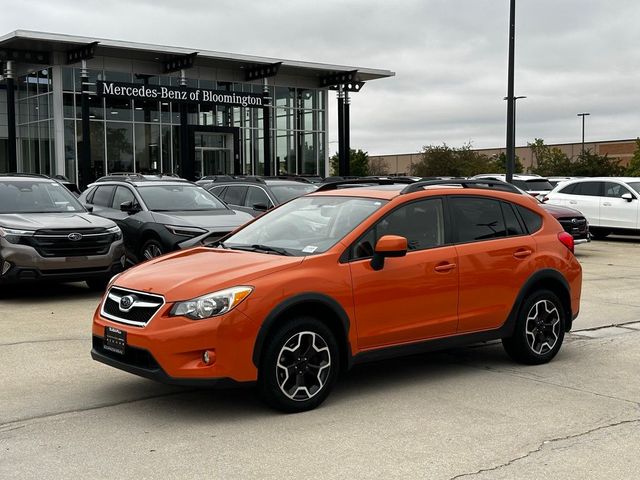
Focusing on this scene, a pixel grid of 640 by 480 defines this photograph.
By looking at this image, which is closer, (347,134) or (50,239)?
(50,239)

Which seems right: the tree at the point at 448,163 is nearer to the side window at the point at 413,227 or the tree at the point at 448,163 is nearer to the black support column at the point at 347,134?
the black support column at the point at 347,134

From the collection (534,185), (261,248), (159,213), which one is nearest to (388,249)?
(261,248)

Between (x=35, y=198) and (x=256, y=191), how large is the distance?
16.7ft

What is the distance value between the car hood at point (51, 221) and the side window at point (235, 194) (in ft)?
15.6

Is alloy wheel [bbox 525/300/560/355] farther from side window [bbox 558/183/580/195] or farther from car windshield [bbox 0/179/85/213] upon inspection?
side window [bbox 558/183/580/195]

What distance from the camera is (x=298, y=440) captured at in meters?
4.95

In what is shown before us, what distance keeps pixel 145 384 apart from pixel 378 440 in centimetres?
229

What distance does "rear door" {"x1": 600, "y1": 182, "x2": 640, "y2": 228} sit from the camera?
68.7ft

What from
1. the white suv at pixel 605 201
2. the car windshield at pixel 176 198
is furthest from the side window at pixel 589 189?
the car windshield at pixel 176 198

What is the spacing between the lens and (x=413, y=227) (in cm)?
639

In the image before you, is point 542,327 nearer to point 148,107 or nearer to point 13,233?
point 13,233

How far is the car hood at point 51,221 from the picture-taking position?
10.8 metres

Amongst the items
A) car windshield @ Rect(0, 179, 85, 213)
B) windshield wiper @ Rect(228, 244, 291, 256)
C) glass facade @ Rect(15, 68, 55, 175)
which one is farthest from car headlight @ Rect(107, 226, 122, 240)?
glass facade @ Rect(15, 68, 55, 175)

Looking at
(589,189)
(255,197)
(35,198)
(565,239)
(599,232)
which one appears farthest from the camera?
(599,232)
